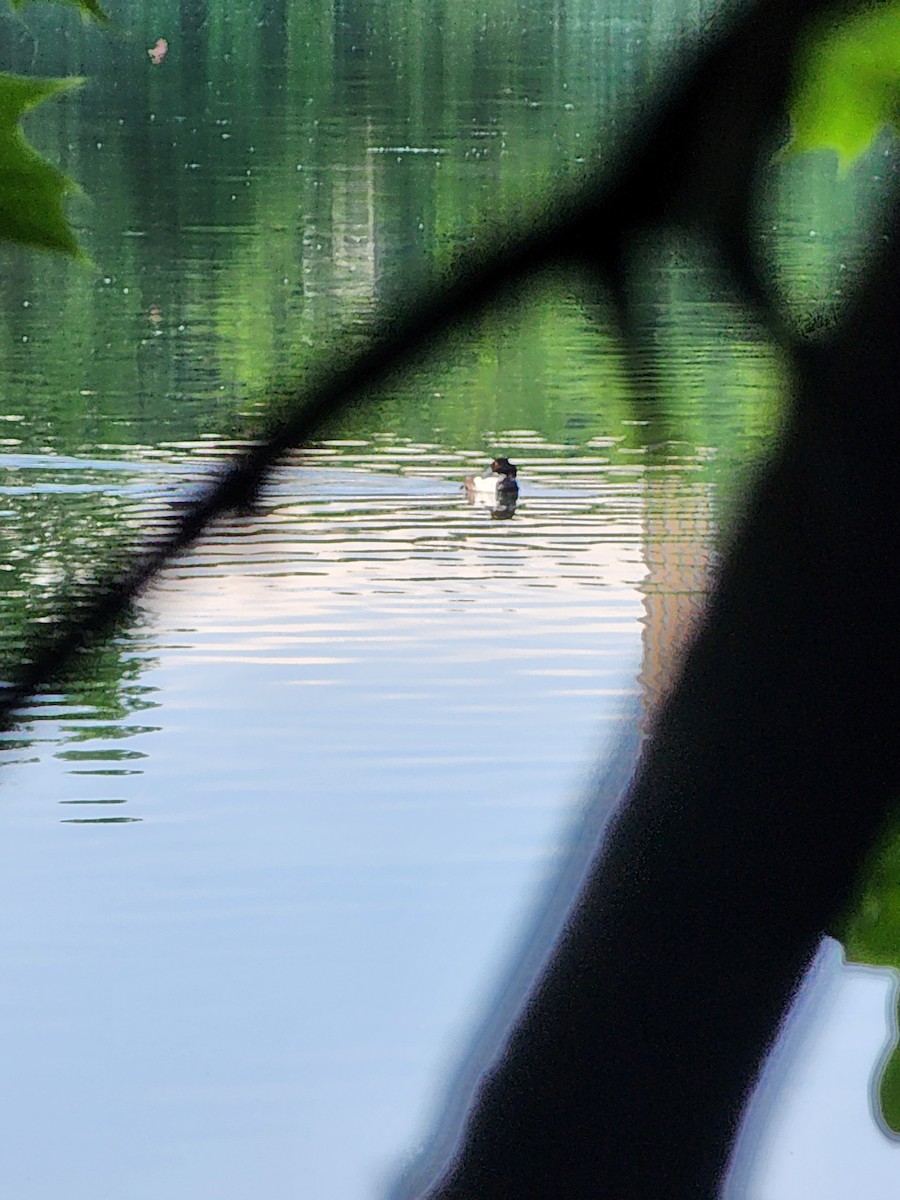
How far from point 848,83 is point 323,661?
18.5ft

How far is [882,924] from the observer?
2.56ft

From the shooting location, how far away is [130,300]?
39.2 feet

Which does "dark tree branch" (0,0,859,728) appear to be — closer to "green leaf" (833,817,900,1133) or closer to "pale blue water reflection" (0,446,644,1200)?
"green leaf" (833,817,900,1133)

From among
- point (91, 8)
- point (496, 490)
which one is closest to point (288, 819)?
point (496, 490)

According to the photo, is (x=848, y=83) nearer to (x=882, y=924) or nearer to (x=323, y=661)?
(x=882, y=924)

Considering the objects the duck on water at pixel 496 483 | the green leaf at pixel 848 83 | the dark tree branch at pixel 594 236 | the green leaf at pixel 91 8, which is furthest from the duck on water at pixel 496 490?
the dark tree branch at pixel 594 236

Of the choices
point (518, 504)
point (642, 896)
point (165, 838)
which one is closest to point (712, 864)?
point (642, 896)

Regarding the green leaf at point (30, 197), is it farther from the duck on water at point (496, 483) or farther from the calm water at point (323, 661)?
the duck on water at point (496, 483)

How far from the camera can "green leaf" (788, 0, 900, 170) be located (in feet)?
2.51

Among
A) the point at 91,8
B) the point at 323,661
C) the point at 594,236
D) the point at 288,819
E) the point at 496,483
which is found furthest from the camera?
the point at 496,483

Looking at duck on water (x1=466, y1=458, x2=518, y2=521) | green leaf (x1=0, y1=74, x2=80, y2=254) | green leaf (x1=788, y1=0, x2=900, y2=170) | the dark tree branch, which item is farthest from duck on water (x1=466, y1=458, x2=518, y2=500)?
the dark tree branch

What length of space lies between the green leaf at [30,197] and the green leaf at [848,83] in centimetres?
26

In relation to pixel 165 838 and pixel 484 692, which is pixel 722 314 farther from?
pixel 165 838

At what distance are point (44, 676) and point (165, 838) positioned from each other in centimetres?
468
